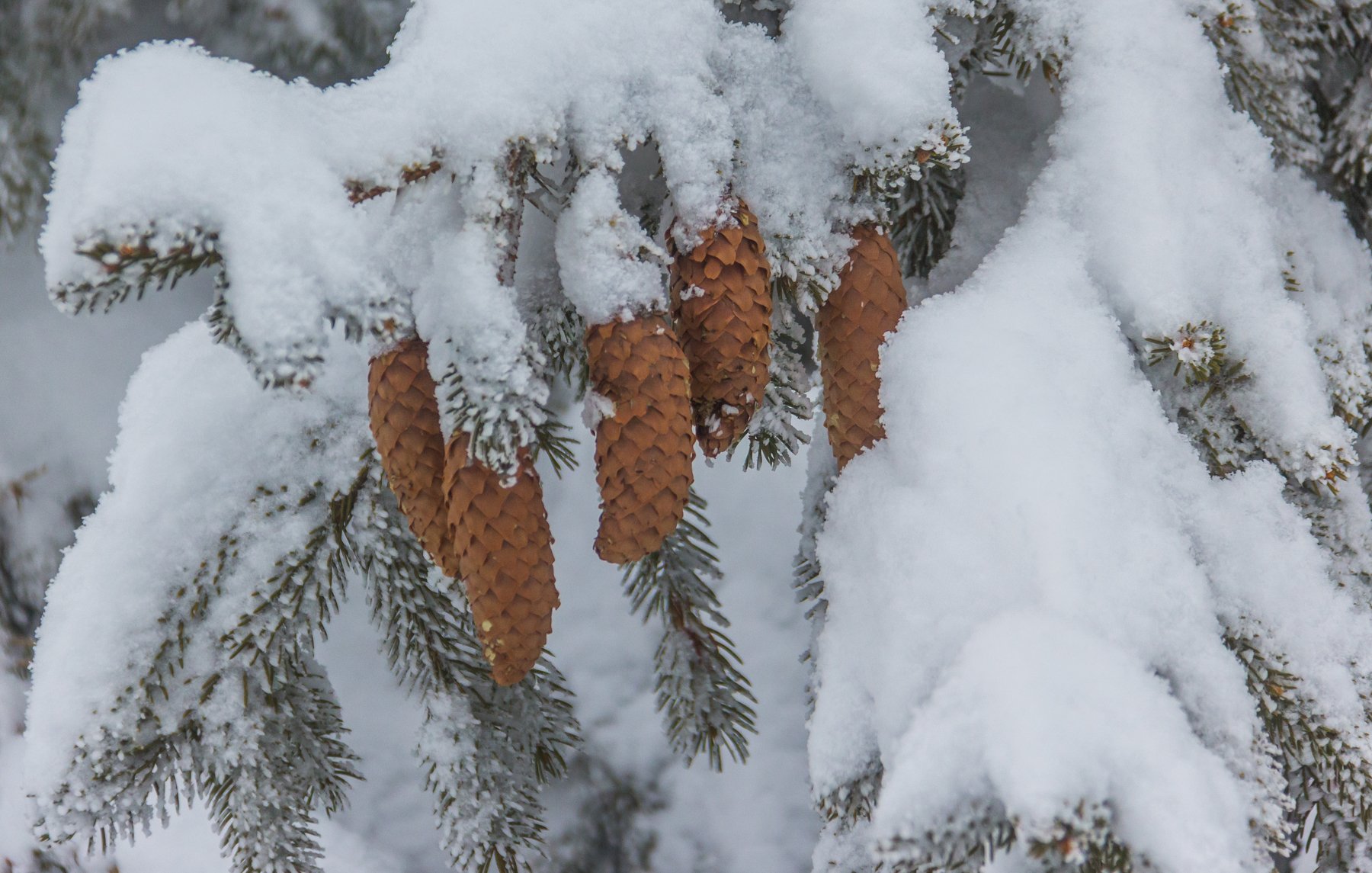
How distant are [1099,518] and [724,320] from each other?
28 cm

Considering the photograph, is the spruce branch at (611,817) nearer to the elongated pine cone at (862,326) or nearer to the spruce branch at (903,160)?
the elongated pine cone at (862,326)

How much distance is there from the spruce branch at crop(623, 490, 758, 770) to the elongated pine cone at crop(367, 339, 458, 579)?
331 millimetres

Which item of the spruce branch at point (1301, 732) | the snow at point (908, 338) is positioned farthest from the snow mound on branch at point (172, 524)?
the spruce branch at point (1301, 732)

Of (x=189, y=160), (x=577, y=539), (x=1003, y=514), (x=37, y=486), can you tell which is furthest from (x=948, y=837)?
(x=37, y=486)

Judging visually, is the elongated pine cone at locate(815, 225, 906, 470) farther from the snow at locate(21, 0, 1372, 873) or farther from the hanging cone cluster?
the hanging cone cluster

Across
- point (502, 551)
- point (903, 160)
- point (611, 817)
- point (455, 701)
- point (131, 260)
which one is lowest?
point (611, 817)

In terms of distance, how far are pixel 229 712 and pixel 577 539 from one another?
0.98 metres

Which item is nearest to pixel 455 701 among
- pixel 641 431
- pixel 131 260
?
pixel 641 431

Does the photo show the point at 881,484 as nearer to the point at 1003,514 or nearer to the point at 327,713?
the point at 1003,514

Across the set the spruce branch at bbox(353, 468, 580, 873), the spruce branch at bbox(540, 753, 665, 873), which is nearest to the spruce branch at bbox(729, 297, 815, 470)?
the spruce branch at bbox(353, 468, 580, 873)

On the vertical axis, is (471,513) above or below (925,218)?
below

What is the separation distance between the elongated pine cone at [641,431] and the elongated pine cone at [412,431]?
113 millimetres

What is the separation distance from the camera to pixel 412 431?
601 mm

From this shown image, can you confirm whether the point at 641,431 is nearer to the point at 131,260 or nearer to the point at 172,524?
the point at 131,260
